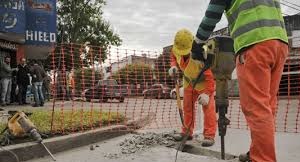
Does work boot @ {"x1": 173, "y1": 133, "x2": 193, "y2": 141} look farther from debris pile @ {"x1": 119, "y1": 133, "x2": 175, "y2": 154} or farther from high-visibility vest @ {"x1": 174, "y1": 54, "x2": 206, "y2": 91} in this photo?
high-visibility vest @ {"x1": 174, "y1": 54, "x2": 206, "y2": 91}

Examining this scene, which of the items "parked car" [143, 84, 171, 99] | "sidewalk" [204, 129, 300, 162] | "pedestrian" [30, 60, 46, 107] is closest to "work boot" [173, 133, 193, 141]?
"sidewalk" [204, 129, 300, 162]

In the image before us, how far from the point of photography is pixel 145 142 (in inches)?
270

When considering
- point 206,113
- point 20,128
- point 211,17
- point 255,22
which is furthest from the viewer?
point 206,113

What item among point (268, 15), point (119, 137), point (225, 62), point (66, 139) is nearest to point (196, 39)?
point (268, 15)

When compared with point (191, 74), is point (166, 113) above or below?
below

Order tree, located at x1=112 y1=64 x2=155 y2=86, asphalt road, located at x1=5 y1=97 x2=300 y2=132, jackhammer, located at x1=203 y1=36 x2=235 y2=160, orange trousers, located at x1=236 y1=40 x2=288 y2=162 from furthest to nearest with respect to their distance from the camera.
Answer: tree, located at x1=112 y1=64 x2=155 y2=86, asphalt road, located at x1=5 y1=97 x2=300 y2=132, jackhammer, located at x1=203 y1=36 x2=235 y2=160, orange trousers, located at x1=236 y1=40 x2=288 y2=162

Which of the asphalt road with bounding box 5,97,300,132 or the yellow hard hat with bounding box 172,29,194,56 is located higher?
the yellow hard hat with bounding box 172,29,194,56

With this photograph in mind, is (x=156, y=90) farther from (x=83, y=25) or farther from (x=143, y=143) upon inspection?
(x=83, y=25)

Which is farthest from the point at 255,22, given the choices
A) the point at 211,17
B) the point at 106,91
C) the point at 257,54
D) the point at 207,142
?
the point at 106,91

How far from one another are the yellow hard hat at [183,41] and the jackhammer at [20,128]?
236cm

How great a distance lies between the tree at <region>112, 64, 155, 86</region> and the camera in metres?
11.9

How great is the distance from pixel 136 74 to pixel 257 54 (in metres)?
9.50

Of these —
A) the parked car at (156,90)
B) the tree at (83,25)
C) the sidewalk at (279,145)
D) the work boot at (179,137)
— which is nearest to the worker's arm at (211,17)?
the sidewalk at (279,145)

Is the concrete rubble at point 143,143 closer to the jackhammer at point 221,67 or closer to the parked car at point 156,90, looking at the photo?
the jackhammer at point 221,67
